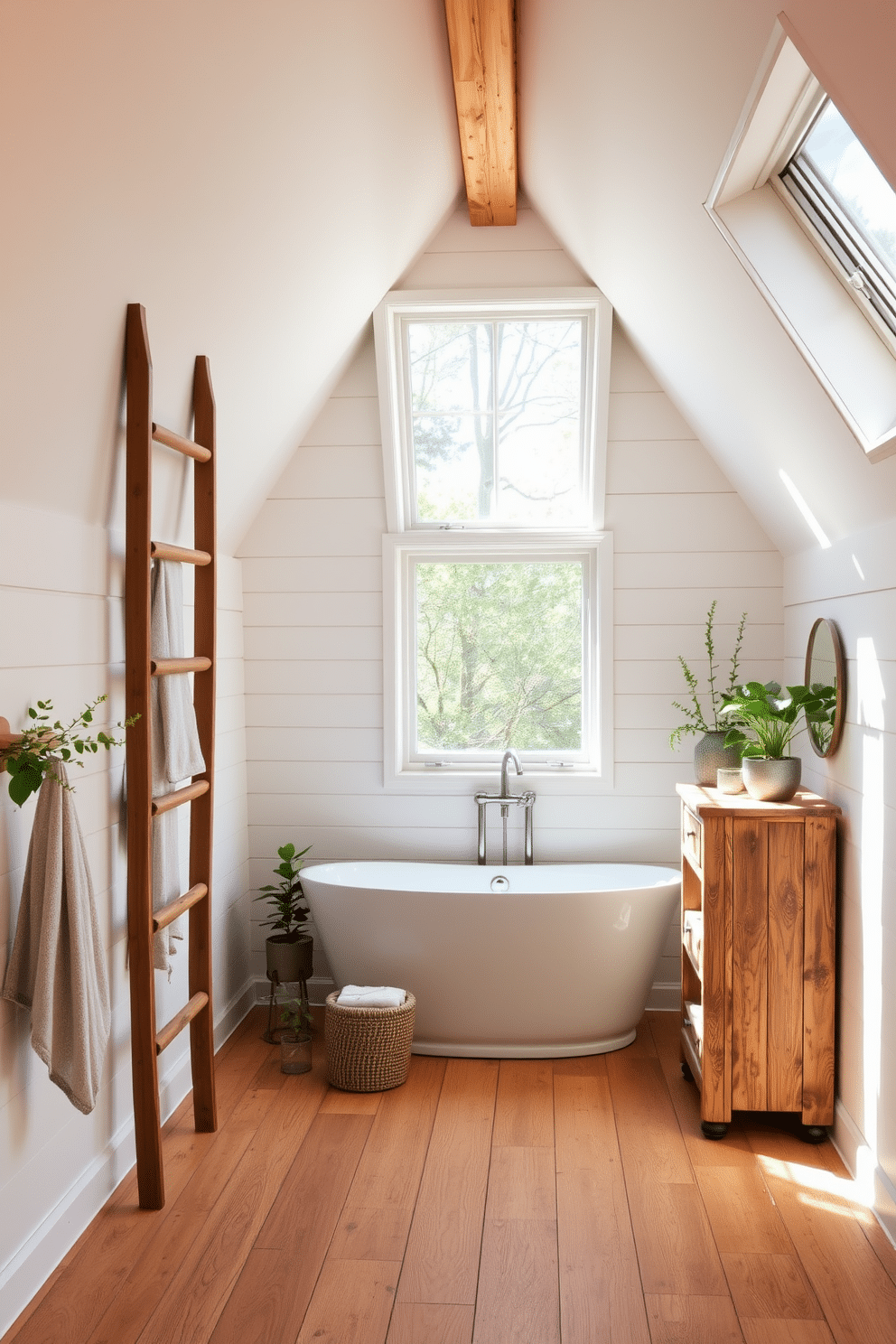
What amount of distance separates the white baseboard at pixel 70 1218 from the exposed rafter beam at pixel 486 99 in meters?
3.16

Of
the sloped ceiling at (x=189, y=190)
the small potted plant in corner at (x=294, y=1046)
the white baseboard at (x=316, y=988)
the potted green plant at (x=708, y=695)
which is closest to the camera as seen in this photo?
the sloped ceiling at (x=189, y=190)

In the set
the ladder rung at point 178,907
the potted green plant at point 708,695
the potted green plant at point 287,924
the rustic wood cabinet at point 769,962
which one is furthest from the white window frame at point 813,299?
the potted green plant at point 287,924

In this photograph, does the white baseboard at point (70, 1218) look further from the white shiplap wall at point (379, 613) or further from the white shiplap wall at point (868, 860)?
the white shiplap wall at point (868, 860)

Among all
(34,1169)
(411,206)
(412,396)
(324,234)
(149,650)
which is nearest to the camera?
(34,1169)

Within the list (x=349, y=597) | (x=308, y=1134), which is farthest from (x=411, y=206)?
(x=308, y=1134)

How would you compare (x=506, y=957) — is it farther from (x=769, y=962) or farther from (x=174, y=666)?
(x=174, y=666)

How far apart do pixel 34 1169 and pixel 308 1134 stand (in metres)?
0.99

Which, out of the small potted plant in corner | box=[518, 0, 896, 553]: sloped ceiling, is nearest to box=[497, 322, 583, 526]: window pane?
box=[518, 0, 896, 553]: sloped ceiling

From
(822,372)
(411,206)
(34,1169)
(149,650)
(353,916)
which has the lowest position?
(34,1169)

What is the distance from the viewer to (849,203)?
97.1 inches

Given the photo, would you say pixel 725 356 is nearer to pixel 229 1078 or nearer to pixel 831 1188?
pixel 831 1188

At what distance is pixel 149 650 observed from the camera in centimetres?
296

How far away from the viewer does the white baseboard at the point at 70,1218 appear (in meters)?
2.41

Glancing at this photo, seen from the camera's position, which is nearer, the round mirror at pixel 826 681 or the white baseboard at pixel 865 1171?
the white baseboard at pixel 865 1171
